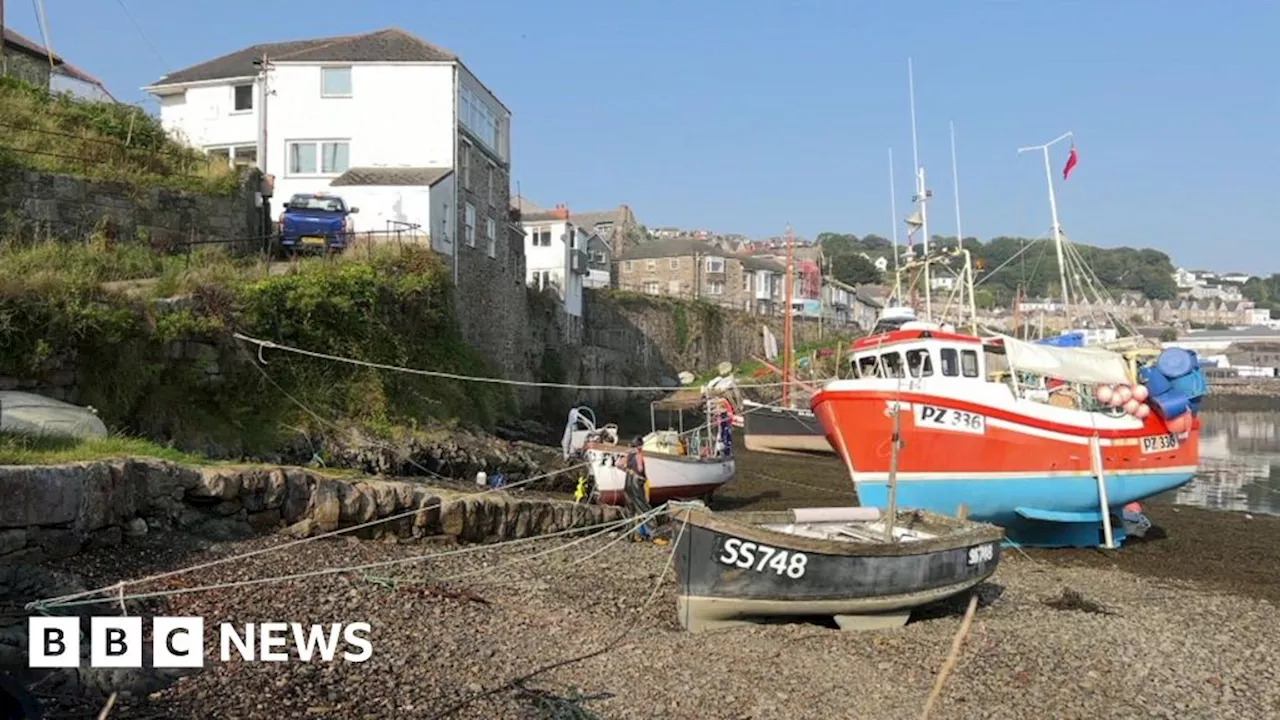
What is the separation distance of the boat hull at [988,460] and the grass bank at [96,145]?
53.6ft

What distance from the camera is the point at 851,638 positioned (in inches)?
426

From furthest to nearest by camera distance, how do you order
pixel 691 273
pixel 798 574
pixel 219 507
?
pixel 691 273, pixel 219 507, pixel 798 574

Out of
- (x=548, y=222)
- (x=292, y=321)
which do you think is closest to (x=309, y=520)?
(x=292, y=321)

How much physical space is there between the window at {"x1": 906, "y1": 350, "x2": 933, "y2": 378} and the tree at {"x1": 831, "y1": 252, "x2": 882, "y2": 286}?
125 m

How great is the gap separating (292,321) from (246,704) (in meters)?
14.0

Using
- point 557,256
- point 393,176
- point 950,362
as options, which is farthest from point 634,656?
point 557,256

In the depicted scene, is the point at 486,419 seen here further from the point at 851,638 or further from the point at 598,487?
the point at 851,638

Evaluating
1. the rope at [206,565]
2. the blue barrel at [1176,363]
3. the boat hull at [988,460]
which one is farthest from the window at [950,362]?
the rope at [206,565]

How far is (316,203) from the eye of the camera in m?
25.9

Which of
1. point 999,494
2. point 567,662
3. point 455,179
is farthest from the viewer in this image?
point 455,179

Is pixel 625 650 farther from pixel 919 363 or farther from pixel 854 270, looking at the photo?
pixel 854 270

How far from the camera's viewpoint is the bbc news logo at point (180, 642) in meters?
6.82

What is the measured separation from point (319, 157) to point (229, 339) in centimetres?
1444

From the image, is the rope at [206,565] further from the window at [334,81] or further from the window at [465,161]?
the window at [334,81]
